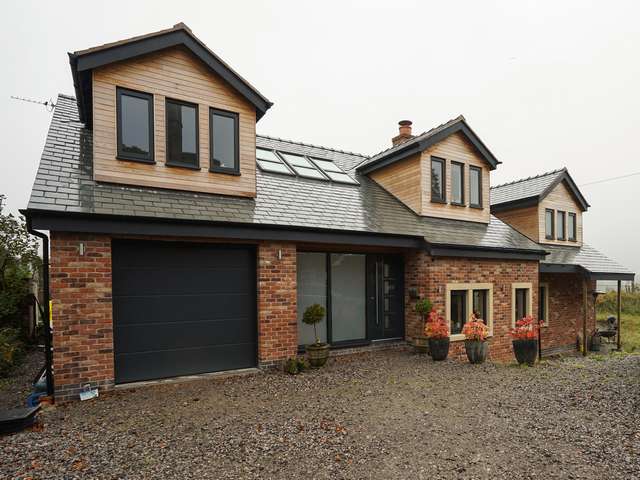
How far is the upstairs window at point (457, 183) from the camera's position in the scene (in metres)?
11.5

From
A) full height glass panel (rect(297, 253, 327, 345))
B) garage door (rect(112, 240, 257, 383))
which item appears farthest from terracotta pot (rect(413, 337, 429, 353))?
garage door (rect(112, 240, 257, 383))

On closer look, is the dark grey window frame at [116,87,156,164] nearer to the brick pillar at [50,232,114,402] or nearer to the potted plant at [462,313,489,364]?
the brick pillar at [50,232,114,402]

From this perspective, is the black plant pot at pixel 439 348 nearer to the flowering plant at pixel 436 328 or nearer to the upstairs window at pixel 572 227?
the flowering plant at pixel 436 328

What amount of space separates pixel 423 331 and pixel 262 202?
525cm

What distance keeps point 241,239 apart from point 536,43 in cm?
1187

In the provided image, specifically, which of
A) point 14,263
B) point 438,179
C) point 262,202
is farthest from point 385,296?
point 14,263

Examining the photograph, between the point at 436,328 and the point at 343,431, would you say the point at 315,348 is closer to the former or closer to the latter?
the point at 436,328

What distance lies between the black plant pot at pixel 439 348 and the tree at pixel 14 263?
10754 millimetres

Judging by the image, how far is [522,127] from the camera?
2695cm

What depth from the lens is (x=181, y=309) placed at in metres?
6.64

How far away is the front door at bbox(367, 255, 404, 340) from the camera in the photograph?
9.26m

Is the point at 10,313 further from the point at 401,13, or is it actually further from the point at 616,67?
the point at 616,67

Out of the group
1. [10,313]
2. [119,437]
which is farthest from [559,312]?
[10,313]

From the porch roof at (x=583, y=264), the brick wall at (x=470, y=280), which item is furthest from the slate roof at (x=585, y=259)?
the brick wall at (x=470, y=280)
